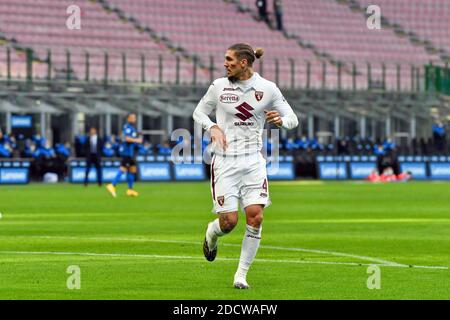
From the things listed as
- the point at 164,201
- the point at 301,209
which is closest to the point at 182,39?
the point at 164,201

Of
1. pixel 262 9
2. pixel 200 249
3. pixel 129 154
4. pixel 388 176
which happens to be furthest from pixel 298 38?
pixel 200 249

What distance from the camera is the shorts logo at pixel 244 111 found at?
12469 millimetres

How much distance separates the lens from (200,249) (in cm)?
1720

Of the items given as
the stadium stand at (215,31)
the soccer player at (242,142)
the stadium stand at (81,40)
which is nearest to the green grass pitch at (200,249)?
the soccer player at (242,142)

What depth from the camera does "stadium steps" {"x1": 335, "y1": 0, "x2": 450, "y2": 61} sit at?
65500 mm

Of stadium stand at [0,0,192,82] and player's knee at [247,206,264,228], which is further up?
stadium stand at [0,0,192,82]

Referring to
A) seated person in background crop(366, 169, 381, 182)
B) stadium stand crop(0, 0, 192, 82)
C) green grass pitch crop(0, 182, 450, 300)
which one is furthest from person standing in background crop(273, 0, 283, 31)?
green grass pitch crop(0, 182, 450, 300)

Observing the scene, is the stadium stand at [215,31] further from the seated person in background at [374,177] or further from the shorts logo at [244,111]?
the shorts logo at [244,111]

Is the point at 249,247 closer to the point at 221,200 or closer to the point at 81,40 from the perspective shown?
the point at 221,200

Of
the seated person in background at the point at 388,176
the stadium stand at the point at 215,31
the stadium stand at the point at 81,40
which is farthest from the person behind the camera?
the stadium stand at the point at 215,31

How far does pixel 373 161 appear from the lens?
178 ft

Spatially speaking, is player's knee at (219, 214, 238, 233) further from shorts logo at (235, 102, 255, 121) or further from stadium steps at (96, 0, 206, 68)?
stadium steps at (96, 0, 206, 68)

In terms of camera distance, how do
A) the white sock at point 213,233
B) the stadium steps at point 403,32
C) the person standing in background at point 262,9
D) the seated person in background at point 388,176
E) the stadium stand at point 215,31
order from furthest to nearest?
1. the stadium steps at point 403,32
2. the person standing in background at point 262,9
3. the stadium stand at point 215,31
4. the seated person in background at point 388,176
5. the white sock at point 213,233
